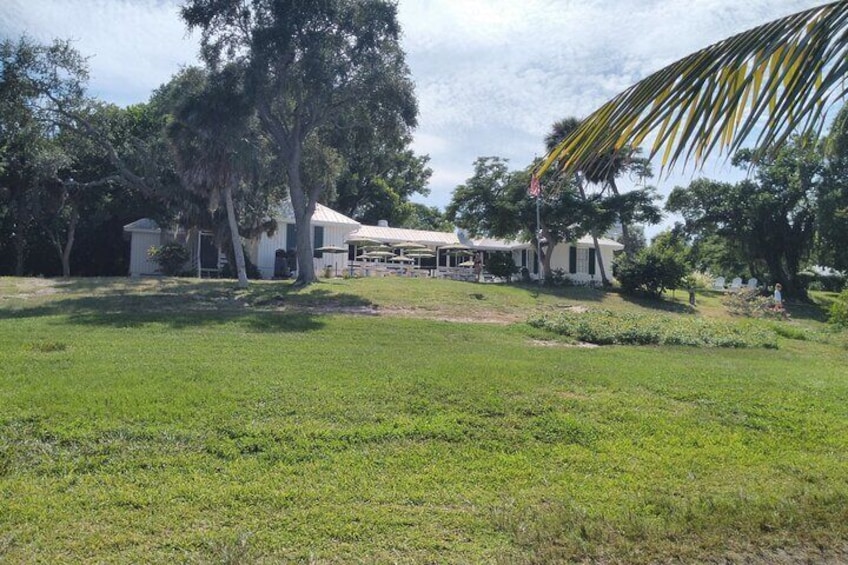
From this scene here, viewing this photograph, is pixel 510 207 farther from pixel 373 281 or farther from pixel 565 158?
pixel 565 158

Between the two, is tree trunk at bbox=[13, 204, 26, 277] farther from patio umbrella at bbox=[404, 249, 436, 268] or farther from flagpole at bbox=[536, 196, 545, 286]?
flagpole at bbox=[536, 196, 545, 286]

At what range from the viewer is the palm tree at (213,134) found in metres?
20.1

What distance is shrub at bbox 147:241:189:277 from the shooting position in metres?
27.7

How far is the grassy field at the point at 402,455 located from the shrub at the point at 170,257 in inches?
713

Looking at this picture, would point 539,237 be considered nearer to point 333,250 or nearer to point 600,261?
point 600,261

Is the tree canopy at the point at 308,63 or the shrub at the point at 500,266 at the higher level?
the tree canopy at the point at 308,63

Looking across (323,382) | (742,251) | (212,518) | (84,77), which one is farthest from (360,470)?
(742,251)

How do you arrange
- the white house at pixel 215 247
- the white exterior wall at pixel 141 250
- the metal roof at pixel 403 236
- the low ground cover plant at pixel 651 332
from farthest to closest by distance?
the metal roof at pixel 403 236 → the white exterior wall at pixel 141 250 → the white house at pixel 215 247 → the low ground cover plant at pixel 651 332

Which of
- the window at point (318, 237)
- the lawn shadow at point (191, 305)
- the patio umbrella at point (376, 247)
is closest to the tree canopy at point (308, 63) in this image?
the lawn shadow at point (191, 305)

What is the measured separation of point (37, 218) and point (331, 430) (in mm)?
28906

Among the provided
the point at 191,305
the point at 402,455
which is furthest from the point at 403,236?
the point at 402,455

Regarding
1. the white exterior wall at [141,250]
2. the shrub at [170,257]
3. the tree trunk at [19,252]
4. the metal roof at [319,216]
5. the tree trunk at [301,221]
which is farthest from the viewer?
the white exterior wall at [141,250]

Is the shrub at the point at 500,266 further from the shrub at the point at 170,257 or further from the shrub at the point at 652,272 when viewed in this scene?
the shrub at the point at 170,257

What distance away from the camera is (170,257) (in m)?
27.8
